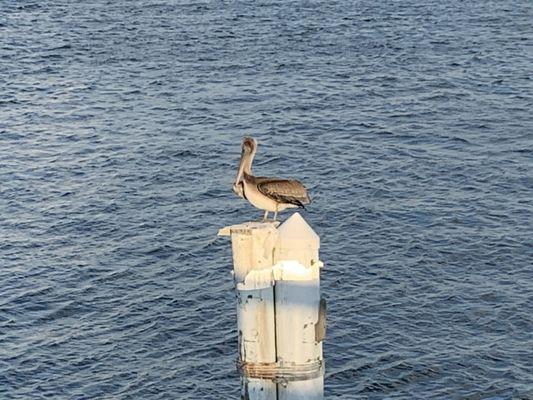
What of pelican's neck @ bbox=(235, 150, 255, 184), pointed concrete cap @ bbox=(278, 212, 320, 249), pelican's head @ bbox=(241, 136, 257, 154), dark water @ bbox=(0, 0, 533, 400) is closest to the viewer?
pointed concrete cap @ bbox=(278, 212, 320, 249)

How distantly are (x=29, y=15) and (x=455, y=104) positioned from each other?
92.4 ft

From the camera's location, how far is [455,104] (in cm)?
4359

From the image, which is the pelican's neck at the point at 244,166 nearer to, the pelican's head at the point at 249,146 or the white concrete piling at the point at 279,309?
the pelican's head at the point at 249,146

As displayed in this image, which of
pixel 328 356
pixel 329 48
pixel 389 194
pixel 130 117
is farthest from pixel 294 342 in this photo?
pixel 329 48

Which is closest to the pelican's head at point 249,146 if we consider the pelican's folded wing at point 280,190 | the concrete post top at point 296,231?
the pelican's folded wing at point 280,190

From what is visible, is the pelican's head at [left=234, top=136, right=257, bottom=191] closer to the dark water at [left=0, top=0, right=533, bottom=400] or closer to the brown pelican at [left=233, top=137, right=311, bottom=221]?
the brown pelican at [left=233, top=137, right=311, bottom=221]

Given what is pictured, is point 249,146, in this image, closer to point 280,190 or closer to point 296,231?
point 280,190

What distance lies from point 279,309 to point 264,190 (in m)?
3.66

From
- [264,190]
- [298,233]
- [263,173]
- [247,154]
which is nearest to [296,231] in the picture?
[298,233]

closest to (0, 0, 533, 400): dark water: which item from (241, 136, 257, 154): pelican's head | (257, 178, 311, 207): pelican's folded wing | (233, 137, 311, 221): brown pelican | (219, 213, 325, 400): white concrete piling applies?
(257, 178, 311, 207): pelican's folded wing

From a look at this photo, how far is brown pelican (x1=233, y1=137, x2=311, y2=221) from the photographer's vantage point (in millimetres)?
14023

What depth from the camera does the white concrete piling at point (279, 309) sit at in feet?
34.6

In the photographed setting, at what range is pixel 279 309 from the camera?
34.9 feet

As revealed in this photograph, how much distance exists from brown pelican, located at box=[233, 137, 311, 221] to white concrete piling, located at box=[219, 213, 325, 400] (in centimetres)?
323
